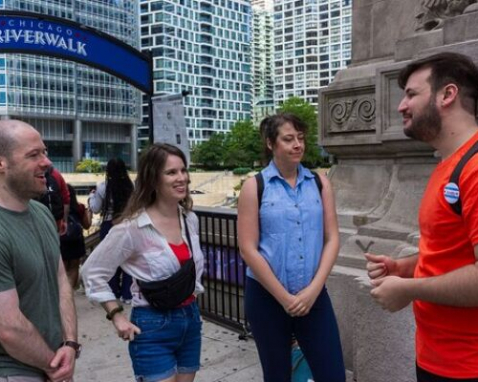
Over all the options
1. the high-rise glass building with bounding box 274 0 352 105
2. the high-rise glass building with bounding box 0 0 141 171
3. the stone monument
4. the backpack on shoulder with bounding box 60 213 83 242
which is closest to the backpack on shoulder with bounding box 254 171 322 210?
the stone monument

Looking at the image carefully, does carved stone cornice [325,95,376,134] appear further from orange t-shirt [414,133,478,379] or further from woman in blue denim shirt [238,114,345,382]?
orange t-shirt [414,133,478,379]

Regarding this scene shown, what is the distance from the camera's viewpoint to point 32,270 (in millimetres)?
2285

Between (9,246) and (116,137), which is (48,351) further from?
(116,137)

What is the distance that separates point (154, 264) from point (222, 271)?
3.64 metres

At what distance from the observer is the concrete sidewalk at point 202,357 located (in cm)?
489

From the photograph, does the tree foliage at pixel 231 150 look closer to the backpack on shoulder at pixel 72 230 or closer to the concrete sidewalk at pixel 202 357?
the backpack on shoulder at pixel 72 230

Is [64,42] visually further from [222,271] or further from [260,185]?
[260,185]

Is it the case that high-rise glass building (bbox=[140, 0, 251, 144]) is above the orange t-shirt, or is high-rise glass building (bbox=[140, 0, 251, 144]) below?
above

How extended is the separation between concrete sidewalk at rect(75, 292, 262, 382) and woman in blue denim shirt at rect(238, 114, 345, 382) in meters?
1.75

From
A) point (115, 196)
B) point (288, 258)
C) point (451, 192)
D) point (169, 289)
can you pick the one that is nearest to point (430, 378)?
point (451, 192)

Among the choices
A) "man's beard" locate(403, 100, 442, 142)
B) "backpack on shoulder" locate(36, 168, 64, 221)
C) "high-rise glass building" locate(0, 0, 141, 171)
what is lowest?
"backpack on shoulder" locate(36, 168, 64, 221)

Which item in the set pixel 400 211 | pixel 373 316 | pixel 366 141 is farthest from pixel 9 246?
pixel 366 141

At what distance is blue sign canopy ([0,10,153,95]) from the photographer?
670 cm

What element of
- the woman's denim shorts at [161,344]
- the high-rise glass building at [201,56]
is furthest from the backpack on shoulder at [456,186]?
the high-rise glass building at [201,56]
